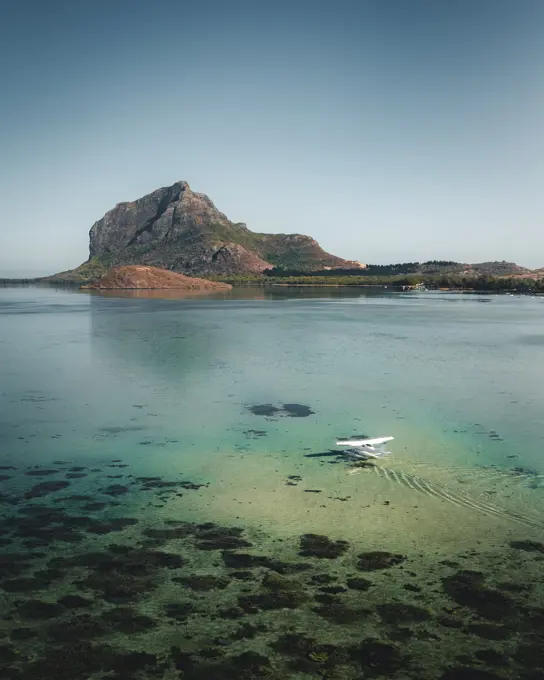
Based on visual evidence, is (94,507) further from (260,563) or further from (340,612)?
(340,612)

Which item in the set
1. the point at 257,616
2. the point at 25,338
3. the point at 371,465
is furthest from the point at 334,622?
the point at 25,338

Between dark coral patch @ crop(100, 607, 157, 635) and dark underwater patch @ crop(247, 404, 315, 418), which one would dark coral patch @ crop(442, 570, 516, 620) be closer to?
dark coral patch @ crop(100, 607, 157, 635)

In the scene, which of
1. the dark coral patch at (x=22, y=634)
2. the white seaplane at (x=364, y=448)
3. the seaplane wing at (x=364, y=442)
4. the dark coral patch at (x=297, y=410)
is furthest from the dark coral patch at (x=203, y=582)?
the dark coral patch at (x=297, y=410)

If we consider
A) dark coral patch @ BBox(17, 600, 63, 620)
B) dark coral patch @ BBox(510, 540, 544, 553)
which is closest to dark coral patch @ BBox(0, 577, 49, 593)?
dark coral patch @ BBox(17, 600, 63, 620)

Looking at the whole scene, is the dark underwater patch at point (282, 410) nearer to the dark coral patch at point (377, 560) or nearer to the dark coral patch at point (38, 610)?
the dark coral patch at point (377, 560)

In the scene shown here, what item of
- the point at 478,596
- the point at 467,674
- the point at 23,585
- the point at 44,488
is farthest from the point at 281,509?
the point at 467,674

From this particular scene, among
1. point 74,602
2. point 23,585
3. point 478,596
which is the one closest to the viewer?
point 74,602

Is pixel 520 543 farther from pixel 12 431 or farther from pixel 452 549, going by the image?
pixel 12 431
